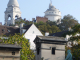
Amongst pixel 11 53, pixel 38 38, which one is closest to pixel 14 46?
pixel 11 53

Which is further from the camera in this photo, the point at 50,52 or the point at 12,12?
the point at 12,12

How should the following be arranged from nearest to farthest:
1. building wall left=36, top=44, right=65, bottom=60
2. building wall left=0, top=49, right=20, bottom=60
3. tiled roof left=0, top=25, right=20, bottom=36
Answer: building wall left=36, top=44, right=65, bottom=60 < building wall left=0, top=49, right=20, bottom=60 < tiled roof left=0, top=25, right=20, bottom=36

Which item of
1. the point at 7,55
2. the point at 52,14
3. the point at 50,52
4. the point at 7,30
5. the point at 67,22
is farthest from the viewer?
the point at 52,14

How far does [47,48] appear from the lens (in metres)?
23.5

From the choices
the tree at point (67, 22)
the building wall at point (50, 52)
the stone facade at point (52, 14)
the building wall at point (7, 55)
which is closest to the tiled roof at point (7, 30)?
the building wall at point (7, 55)

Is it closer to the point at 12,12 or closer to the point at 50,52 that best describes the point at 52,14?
the point at 12,12

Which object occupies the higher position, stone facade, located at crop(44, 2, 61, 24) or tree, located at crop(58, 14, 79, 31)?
stone facade, located at crop(44, 2, 61, 24)

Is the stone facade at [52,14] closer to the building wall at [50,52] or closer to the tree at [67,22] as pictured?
the tree at [67,22]

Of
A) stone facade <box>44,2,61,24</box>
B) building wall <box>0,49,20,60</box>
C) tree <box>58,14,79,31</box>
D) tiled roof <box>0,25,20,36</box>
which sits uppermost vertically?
stone facade <box>44,2,61,24</box>

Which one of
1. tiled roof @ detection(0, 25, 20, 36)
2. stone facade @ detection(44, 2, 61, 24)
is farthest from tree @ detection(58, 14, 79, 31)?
tiled roof @ detection(0, 25, 20, 36)

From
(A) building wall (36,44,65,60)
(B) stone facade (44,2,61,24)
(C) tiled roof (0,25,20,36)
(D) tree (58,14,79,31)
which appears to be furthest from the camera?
(B) stone facade (44,2,61,24)

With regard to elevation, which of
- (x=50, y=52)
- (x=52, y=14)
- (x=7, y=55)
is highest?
(x=52, y=14)

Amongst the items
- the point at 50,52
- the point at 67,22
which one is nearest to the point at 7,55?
the point at 50,52

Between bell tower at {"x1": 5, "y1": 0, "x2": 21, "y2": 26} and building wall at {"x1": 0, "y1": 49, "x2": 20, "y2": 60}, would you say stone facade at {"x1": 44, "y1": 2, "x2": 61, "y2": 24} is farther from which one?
building wall at {"x1": 0, "y1": 49, "x2": 20, "y2": 60}
